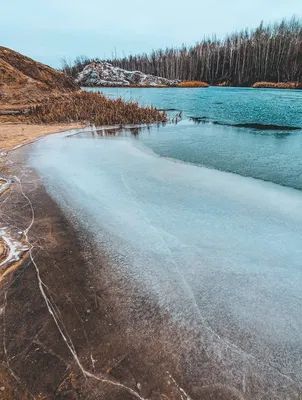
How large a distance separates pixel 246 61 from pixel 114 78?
30.9m

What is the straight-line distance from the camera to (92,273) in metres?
2.32

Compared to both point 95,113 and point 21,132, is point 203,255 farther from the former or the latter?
point 95,113

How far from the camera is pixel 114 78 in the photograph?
61031 millimetres

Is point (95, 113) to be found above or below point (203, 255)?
above

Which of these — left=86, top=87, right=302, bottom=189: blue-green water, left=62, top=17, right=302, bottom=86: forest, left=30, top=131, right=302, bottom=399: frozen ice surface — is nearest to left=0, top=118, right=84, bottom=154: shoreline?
left=30, top=131, right=302, bottom=399: frozen ice surface

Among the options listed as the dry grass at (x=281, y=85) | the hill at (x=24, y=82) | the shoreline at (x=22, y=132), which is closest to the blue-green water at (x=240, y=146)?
the shoreline at (x=22, y=132)

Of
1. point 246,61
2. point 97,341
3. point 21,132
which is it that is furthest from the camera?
point 246,61

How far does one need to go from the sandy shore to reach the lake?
1.93 m

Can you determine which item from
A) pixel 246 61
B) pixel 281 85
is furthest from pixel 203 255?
pixel 246 61

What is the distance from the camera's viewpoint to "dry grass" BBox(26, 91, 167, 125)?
11492 mm

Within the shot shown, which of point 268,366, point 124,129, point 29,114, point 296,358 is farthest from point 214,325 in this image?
point 29,114

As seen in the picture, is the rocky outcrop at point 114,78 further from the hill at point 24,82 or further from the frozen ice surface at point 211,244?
the frozen ice surface at point 211,244

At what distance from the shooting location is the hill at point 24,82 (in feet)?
40.2

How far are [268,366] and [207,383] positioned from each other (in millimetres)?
410
